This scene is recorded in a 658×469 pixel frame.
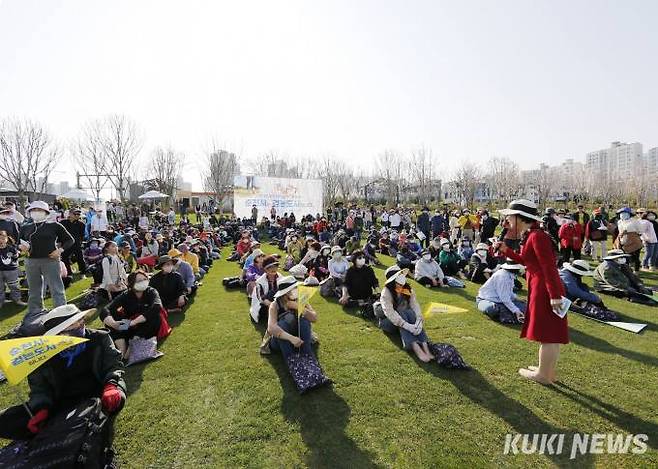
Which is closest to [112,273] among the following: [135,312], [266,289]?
[135,312]

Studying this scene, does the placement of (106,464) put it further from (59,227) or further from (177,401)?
(59,227)

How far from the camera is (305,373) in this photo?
167 inches

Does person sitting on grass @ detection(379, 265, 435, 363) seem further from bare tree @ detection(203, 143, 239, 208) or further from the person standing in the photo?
bare tree @ detection(203, 143, 239, 208)

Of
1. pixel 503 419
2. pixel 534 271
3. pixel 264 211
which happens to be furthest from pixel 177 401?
pixel 264 211

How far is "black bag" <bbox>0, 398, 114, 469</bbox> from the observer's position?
252 centimetres

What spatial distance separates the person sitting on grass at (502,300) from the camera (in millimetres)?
6341

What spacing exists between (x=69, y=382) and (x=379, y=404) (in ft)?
9.64

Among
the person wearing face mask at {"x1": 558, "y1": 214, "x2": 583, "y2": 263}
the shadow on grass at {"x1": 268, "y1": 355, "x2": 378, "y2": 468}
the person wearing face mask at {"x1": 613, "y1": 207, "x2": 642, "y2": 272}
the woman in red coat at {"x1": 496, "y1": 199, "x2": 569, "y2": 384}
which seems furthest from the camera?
the person wearing face mask at {"x1": 558, "y1": 214, "x2": 583, "y2": 263}

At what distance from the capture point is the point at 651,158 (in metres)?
107

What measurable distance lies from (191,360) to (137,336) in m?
0.89

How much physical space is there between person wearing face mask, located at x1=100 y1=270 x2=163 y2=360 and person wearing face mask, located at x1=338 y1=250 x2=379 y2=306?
348cm

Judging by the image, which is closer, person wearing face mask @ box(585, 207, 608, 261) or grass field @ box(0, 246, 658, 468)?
grass field @ box(0, 246, 658, 468)

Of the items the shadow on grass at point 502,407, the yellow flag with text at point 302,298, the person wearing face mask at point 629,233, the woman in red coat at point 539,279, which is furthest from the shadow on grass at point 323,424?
the person wearing face mask at point 629,233
